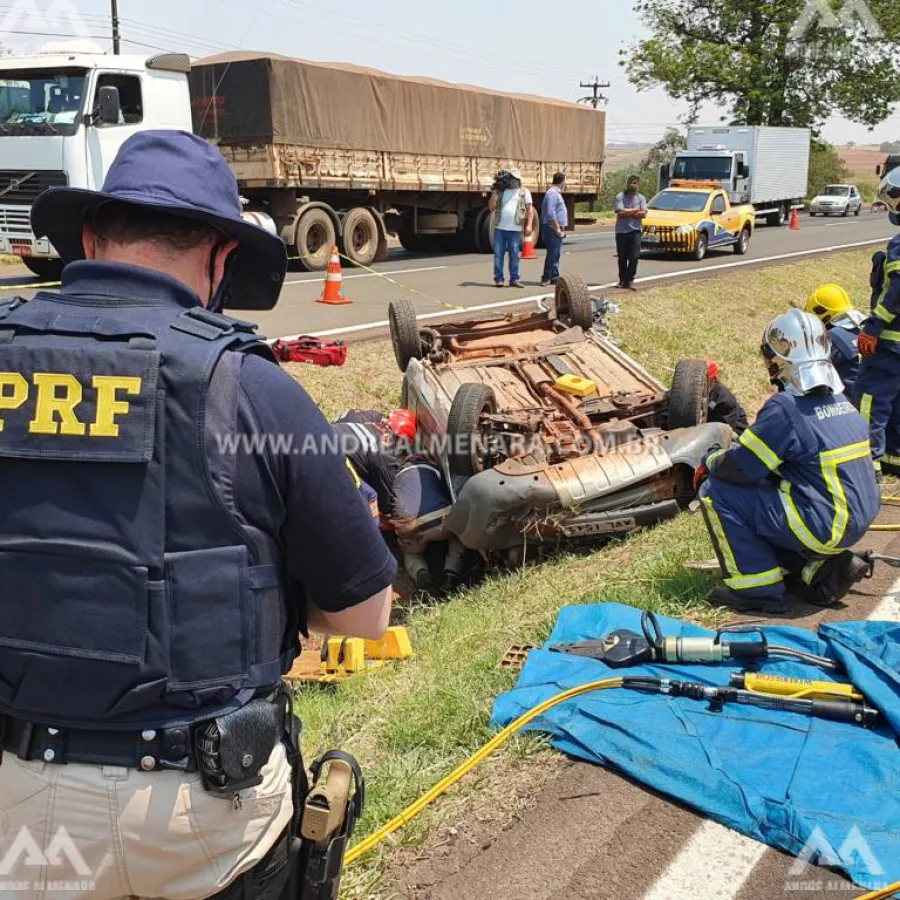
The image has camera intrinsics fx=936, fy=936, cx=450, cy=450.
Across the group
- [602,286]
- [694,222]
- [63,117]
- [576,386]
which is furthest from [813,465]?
[694,222]

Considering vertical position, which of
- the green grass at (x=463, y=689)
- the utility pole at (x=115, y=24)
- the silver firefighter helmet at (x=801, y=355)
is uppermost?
the utility pole at (x=115, y=24)

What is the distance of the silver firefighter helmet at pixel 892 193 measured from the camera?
6504 mm

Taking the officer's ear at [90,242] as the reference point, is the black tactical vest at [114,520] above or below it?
below

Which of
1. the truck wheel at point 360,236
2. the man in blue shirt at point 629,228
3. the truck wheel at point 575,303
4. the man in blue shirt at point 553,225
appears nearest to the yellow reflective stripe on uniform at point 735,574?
the truck wheel at point 575,303

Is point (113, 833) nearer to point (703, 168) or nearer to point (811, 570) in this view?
point (811, 570)

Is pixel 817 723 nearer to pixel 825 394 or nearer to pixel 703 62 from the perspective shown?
pixel 825 394

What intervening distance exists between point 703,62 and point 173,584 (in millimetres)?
45752

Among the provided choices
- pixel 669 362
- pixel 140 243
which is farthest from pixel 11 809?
pixel 669 362

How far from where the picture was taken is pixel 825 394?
414cm

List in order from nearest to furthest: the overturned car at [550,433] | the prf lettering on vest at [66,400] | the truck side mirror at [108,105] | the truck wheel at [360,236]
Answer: the prf lettering on vest at [66,400] → the overturned car at [550,433] → the truck side mirror at [108,105] → the truck wheel at [360,236]

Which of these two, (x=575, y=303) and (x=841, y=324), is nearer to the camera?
(x=841, y=324)

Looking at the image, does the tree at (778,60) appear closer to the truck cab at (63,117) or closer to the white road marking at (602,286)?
the white road marking at (602,286)

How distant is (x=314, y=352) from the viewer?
909cm

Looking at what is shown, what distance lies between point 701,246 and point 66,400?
1902 centimetres
